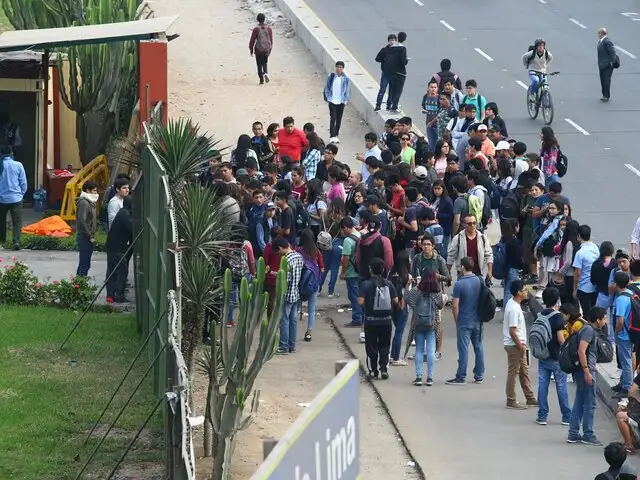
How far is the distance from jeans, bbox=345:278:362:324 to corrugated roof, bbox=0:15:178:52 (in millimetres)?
5405

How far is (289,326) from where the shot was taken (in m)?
16.5

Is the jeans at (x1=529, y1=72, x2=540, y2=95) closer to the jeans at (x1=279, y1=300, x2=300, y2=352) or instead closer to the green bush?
the green bush

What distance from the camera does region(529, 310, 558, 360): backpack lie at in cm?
1392

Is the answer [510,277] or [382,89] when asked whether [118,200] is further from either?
[382,89]

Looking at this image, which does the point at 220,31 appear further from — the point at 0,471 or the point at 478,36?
the point at 0,471

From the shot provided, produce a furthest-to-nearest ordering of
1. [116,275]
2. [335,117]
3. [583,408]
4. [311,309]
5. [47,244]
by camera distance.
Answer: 1. [335,117]
2. [47,244]
3. [116,275]
4. [311,309]
5. [583,408]

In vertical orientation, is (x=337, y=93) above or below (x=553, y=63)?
below

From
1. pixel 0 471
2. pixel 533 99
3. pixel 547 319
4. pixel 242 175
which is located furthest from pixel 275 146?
pixel 0 471

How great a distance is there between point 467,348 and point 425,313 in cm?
61

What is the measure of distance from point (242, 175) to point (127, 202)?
1.72 meters

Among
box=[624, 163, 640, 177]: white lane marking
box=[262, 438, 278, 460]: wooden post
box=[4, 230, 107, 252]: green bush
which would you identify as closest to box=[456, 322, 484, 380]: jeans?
box=[4, 230, 107, 252]: green bush

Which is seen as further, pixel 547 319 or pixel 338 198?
pixel 338 198

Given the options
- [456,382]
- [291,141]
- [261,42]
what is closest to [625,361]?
[456,382]

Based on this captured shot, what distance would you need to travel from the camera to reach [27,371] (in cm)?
1523
